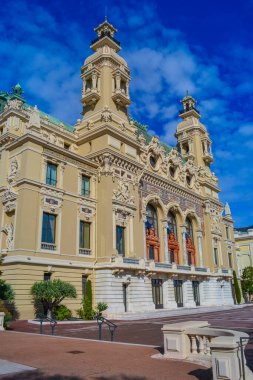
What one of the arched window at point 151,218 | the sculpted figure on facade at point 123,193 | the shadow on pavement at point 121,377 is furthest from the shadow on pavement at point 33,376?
the arched window at point 151,218

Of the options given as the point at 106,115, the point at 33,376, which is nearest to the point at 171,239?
the point at 106,115

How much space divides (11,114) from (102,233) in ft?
48.9

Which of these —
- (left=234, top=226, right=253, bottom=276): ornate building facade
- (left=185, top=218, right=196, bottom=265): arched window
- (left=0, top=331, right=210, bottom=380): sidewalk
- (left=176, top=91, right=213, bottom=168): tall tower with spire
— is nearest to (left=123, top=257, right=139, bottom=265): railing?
(left=185, top=218, right=196, bottom=265): arched window

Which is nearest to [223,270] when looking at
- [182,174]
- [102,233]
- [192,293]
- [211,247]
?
[211,247]

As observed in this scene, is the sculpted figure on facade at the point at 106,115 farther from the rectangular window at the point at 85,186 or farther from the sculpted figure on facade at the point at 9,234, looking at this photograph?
the sculpted figure on facade at the point at 9,234

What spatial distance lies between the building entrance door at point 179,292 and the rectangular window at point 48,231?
752 inches

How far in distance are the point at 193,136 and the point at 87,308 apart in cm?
4025

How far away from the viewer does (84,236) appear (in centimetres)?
3403

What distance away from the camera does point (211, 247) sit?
53.5 meters

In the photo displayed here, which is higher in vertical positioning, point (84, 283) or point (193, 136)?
point (193, 136)

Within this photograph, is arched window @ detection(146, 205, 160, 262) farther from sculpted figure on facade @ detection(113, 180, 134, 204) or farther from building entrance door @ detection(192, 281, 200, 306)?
building entrance door @ detection(192, 281, 200, 306)

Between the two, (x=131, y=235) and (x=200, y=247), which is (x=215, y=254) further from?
(x=131, y=235)

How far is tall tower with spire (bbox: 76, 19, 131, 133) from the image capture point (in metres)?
40.4

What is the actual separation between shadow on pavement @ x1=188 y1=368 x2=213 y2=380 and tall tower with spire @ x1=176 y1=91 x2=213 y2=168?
52372 mm
